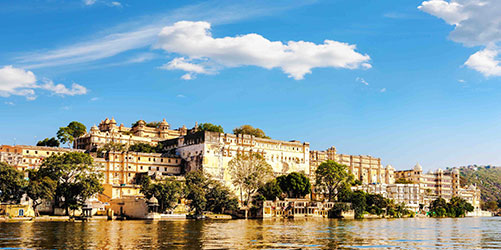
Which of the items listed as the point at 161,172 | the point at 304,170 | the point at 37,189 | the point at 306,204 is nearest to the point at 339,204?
the point at 306,204

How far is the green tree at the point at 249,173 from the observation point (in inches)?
3812

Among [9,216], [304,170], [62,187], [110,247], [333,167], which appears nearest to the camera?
[110,247]

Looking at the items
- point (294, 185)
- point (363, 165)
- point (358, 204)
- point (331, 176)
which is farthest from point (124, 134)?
point (363, 165)

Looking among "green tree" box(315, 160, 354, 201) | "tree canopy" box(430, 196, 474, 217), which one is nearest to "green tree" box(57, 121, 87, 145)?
"green tree" box(315, 160, 354, 201)

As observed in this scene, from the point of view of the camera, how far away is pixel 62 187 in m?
76.7

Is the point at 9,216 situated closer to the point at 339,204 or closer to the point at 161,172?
the point at 161,172

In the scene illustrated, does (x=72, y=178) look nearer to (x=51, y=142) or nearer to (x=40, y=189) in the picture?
(x=40, y=189)

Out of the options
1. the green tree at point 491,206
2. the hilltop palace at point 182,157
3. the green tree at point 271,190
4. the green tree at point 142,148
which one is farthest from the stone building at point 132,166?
the green tree at point 491,206

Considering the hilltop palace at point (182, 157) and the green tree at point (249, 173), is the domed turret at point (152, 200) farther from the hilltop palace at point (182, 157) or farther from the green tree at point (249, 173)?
the green tree at point (249, 173)

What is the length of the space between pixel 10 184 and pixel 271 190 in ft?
140

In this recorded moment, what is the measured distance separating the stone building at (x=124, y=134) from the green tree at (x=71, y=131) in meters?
1.89

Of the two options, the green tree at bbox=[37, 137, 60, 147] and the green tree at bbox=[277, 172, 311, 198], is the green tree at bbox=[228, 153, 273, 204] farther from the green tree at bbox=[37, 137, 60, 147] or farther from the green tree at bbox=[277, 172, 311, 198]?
the green tree at bbox=[37, 137, 60, 147]

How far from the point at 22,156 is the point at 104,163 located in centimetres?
1388

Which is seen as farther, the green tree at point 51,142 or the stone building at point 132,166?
the green tree at point 51,142
